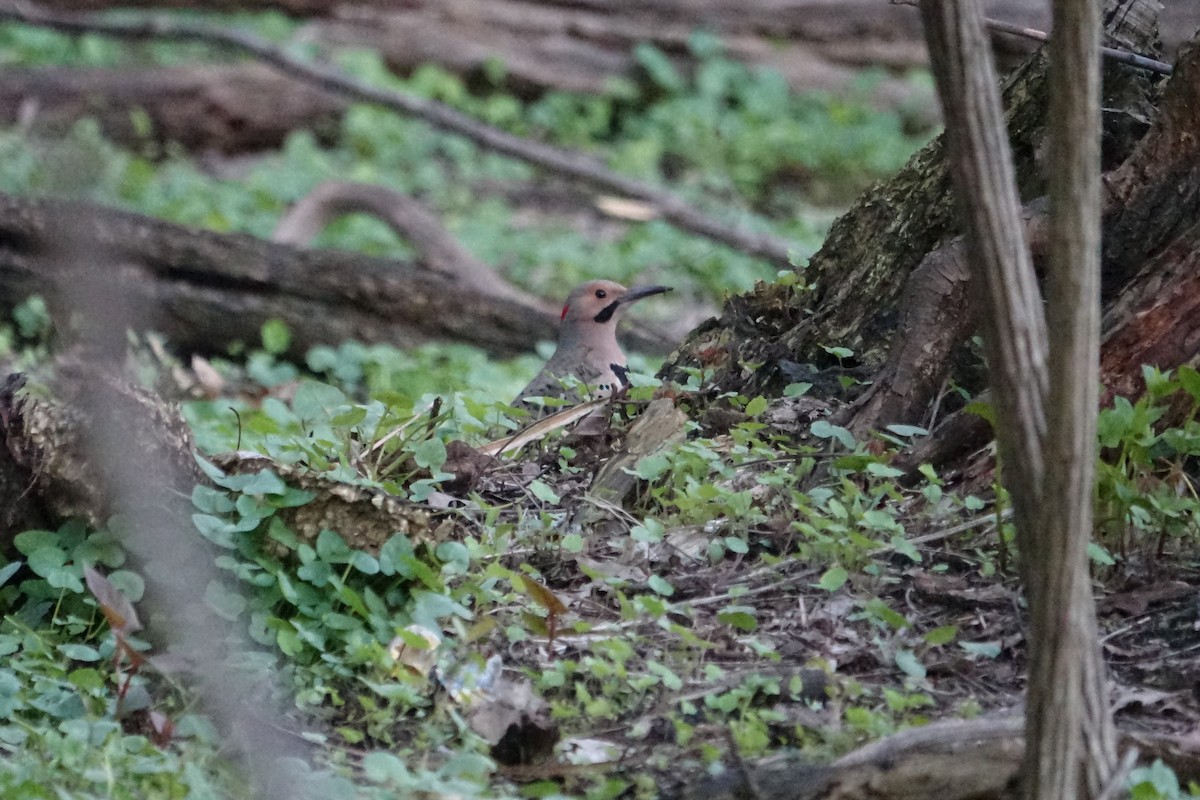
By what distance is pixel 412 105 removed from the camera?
11.7 metres

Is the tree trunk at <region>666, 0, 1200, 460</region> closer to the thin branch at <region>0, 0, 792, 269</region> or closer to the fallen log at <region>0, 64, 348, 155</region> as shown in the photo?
the thin branch at <region>0, 0, 792, 269</region>

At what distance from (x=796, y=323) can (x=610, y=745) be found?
6.74 ft

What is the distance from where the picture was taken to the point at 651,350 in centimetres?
844

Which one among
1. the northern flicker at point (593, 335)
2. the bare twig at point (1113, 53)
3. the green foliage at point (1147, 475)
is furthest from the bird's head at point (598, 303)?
the green foliage at point (1147, 475)

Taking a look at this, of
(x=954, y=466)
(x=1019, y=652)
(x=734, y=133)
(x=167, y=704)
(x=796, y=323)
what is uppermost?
(x=734, y=133)

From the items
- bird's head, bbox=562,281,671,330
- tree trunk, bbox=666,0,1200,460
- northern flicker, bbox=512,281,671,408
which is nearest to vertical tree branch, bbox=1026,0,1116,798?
tree trunk, bbox=666,0,1200,460

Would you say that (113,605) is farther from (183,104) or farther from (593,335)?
(183,104)

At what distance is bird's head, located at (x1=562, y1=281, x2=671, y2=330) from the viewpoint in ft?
22.8

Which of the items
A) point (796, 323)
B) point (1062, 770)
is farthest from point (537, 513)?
point (1062, 770)

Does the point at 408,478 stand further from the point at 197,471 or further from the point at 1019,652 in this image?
the point at 1019,652

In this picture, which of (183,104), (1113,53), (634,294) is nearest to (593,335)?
(634,294)

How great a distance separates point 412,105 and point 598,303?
520 cm

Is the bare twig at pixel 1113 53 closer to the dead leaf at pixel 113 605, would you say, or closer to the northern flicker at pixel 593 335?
the dead leaf at pixel 113 605

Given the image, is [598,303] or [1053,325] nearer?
[1053,325]
